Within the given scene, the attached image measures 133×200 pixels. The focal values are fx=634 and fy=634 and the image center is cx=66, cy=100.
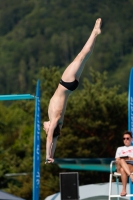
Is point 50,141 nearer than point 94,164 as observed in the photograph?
Yes

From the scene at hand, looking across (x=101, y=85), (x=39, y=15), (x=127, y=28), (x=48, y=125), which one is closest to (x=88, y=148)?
(x=101, y=85)

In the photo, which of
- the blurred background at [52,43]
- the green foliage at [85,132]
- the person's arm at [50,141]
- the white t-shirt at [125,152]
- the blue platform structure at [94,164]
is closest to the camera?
the person's arm at [50,141]

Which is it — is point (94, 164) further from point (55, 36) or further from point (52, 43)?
point (55, 36)

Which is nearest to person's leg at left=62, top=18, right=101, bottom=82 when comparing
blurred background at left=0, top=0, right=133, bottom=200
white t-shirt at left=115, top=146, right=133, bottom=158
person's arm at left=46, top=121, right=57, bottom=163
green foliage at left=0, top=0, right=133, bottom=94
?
person's arm at left=46, top=121, right=57, bottom=163

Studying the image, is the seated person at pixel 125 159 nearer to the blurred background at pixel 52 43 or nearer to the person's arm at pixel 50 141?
the person's arm at pixel 50 141

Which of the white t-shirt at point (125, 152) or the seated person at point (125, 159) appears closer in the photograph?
the seated person at point (125, 159)

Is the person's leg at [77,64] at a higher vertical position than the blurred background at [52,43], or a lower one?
lower

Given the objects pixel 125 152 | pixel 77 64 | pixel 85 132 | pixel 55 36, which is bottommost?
pixel 125 152

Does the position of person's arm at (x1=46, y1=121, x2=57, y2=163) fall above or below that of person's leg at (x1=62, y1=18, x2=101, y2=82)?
below

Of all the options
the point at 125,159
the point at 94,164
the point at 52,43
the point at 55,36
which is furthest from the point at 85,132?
the point at 55,36

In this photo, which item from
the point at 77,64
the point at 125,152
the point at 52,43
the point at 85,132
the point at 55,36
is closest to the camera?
the point at 77,64

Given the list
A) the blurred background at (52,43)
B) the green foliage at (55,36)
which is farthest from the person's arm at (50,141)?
the green foliage at (55,36)

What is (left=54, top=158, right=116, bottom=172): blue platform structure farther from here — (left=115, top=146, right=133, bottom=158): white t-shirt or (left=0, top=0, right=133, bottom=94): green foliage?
(left=0, top=0, right=133, bottom=94): green foliage

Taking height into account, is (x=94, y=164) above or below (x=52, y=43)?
below
